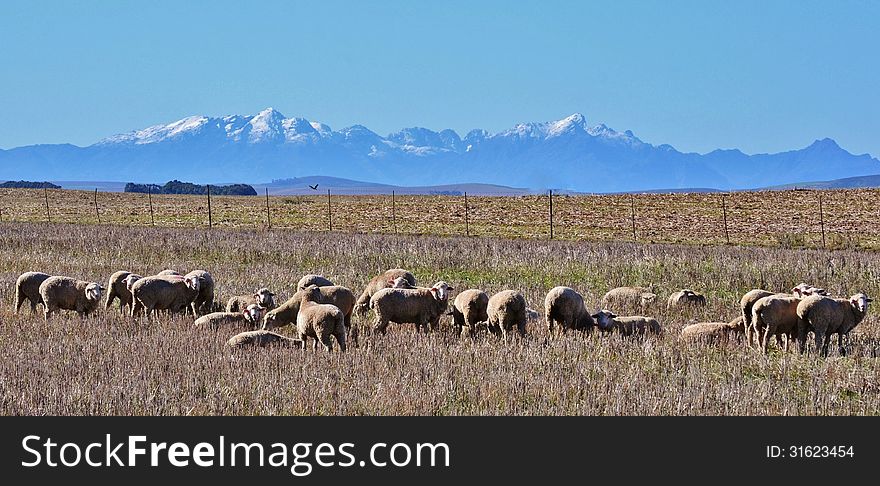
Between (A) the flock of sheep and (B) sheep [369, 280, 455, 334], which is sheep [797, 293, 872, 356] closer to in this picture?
(A) the flock of sheep

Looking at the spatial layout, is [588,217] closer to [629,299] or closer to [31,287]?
[629,299]

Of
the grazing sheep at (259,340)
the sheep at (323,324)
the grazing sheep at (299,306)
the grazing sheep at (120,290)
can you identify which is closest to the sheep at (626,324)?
the grazing sheep at (299,306)

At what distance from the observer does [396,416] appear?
9.14 metres

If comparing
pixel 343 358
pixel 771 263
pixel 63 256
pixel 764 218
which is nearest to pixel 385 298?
pixel 343 358

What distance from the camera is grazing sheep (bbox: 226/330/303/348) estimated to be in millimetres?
12508

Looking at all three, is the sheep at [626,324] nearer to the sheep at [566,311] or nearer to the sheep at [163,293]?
the sheep at [566,311]

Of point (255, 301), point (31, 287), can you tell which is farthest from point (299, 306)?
point (31, 287)

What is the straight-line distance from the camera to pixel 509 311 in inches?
556

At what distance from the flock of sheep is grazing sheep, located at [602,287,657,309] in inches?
0.7

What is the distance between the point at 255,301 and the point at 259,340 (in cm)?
350

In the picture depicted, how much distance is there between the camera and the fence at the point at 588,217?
4091cm

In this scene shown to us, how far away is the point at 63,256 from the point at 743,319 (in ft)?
63.5

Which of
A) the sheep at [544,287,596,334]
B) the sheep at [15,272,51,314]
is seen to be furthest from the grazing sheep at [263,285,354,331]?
the sheep at [15,272,51,314]

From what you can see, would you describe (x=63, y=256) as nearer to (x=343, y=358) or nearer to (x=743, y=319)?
(x=343, y=358)
